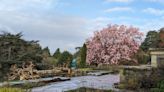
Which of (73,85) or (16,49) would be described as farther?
(16,49)

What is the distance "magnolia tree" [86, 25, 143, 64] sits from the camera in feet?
101

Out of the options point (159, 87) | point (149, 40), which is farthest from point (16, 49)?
point (149, 40)

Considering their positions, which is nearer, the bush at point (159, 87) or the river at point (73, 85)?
the bush at point (159, 87)

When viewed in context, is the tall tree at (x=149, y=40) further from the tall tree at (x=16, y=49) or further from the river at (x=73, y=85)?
the river at (x=73, y=85)

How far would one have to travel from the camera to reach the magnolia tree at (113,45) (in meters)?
30.8

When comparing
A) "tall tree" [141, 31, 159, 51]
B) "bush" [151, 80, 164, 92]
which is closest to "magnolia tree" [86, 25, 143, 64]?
"tall tree" [141, 31, 159, 51]

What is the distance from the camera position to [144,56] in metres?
33.4

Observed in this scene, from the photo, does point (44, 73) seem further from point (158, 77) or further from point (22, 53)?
point (158, 77)

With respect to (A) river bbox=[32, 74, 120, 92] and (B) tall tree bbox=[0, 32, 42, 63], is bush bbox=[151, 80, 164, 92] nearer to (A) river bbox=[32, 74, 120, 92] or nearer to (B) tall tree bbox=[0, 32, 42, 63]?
(A) river bbox=[32, 74, 120, 92]

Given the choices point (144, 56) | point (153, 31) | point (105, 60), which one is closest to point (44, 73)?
point (105, 60)

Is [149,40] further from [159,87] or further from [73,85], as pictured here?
[159,87]

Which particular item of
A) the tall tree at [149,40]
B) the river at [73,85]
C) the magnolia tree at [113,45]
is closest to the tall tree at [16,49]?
the river at [73,85]

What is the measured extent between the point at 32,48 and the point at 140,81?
11110mm

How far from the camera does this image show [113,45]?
31.3m
